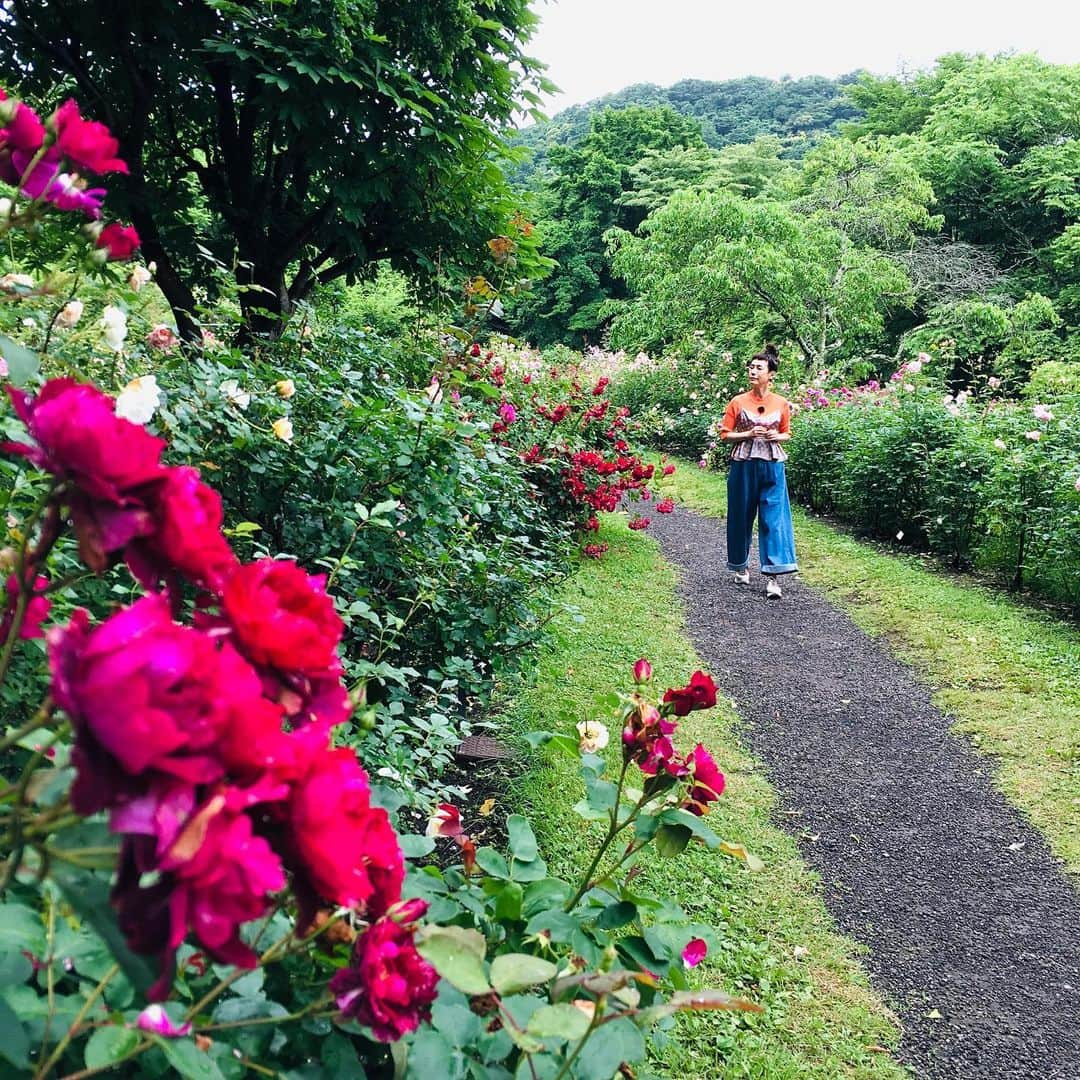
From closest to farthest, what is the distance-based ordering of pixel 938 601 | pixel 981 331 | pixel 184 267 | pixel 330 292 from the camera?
pixel 938 601 → pixel 184 267 → pixel 330 292 → pixel 981 331

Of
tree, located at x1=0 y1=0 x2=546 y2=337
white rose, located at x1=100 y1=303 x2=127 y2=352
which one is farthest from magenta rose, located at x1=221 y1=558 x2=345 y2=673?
tree, located at x1=0 y1=0 x2=546 y2=337

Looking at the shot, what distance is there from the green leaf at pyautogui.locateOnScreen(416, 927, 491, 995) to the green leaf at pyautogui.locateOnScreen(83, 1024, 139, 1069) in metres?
0.22

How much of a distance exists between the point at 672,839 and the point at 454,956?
45 cm

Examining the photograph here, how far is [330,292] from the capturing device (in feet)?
22.5

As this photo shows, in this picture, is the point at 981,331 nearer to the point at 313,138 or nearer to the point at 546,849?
the point at 313,138

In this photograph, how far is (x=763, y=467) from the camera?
6.07 meters

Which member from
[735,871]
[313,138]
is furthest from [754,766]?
[313,138]

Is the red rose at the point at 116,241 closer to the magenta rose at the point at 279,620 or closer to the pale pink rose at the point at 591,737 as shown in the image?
the magenta rose at the point at 279,620

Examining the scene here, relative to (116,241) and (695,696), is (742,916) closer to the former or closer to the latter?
(695,696)

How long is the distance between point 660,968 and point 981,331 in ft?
60.6

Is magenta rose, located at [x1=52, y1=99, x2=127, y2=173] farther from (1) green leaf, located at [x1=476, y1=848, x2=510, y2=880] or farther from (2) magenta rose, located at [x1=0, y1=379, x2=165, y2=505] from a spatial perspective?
(1) green leaf, located at [x1=476, y1=848, x2=510, y2=880]

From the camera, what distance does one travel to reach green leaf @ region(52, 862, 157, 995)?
398 mm

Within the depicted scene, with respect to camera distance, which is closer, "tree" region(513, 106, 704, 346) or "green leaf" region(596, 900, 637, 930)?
"green leaf" region(596, 900, 637, 930)

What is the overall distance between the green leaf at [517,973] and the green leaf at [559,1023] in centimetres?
3
